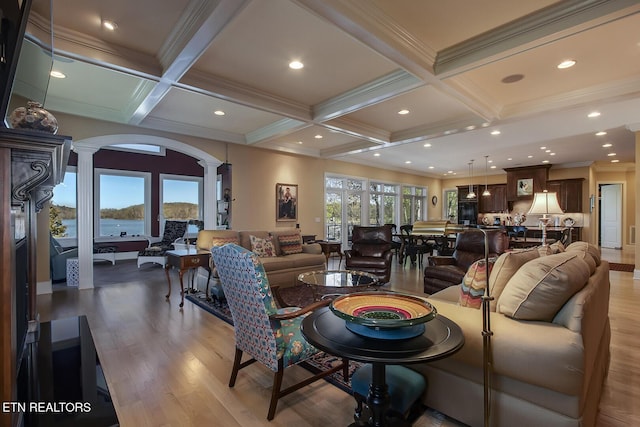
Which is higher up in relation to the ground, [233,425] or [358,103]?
[358,103]

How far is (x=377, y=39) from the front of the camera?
8.73ft

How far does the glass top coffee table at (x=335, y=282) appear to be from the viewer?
2.89m

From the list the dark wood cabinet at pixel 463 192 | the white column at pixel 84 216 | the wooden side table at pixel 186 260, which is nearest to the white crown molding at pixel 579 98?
the wooden side table at pixel 186 260

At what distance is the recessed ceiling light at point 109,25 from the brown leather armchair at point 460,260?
457 centimetres

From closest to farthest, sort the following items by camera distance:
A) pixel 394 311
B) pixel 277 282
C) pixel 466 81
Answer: pixel 394 311, pixel 466 81, pixel 277 282

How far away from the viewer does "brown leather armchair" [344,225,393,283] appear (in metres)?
5.18

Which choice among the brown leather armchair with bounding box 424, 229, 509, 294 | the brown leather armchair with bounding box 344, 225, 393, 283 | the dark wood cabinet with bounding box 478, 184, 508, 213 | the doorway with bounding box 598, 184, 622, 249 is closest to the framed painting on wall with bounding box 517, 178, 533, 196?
the dark wood cabinet with bounding box 478, 184, 508, 213

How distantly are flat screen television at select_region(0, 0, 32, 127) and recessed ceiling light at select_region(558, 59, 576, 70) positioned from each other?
4.65m

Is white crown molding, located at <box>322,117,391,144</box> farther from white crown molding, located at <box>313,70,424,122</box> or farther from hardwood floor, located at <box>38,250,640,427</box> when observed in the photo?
hardwood floor, located at <box>38,250,640,427</box>

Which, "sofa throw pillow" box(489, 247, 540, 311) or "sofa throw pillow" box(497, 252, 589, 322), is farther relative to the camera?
"sofa throw pillow" box(489, 247, 540, 311)

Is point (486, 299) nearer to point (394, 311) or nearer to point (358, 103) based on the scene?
point (394, 311)

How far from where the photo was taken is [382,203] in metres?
10.4

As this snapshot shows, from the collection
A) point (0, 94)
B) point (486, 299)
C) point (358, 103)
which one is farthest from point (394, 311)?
point (358, 103)

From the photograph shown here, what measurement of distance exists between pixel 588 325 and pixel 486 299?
633 millimetres
